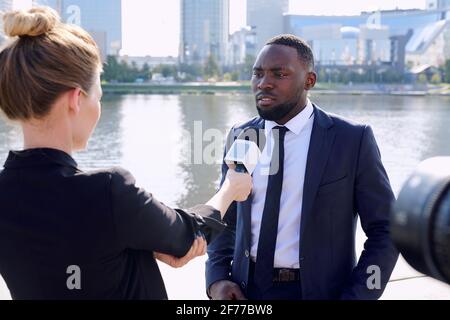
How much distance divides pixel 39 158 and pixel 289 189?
810mm

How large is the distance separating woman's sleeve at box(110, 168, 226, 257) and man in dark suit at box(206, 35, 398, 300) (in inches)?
21.6

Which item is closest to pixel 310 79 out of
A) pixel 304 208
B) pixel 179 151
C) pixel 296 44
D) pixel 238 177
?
pixel 296 44

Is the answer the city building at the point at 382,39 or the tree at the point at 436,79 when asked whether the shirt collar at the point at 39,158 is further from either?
the city building at the point at 382,39

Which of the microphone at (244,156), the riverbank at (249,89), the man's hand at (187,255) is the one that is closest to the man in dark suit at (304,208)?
the microphone at (244,156)

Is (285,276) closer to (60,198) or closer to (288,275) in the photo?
(288,275)

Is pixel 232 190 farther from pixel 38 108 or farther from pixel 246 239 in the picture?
pixel 38 108

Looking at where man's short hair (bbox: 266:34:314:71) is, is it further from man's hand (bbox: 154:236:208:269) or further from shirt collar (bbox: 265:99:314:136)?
man's hand (bbox: 154:236:208:269)

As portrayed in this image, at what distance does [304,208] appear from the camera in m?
1.65

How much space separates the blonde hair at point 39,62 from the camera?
1.09 metres

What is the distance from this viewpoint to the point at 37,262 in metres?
1.11

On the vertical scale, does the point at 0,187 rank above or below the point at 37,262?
above

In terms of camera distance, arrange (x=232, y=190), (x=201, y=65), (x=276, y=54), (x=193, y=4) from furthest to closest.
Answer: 1. (x=193, y=4)
2. (x=201, y=65)
3. (x=276, y=54)
4. (x=232, y=190)
